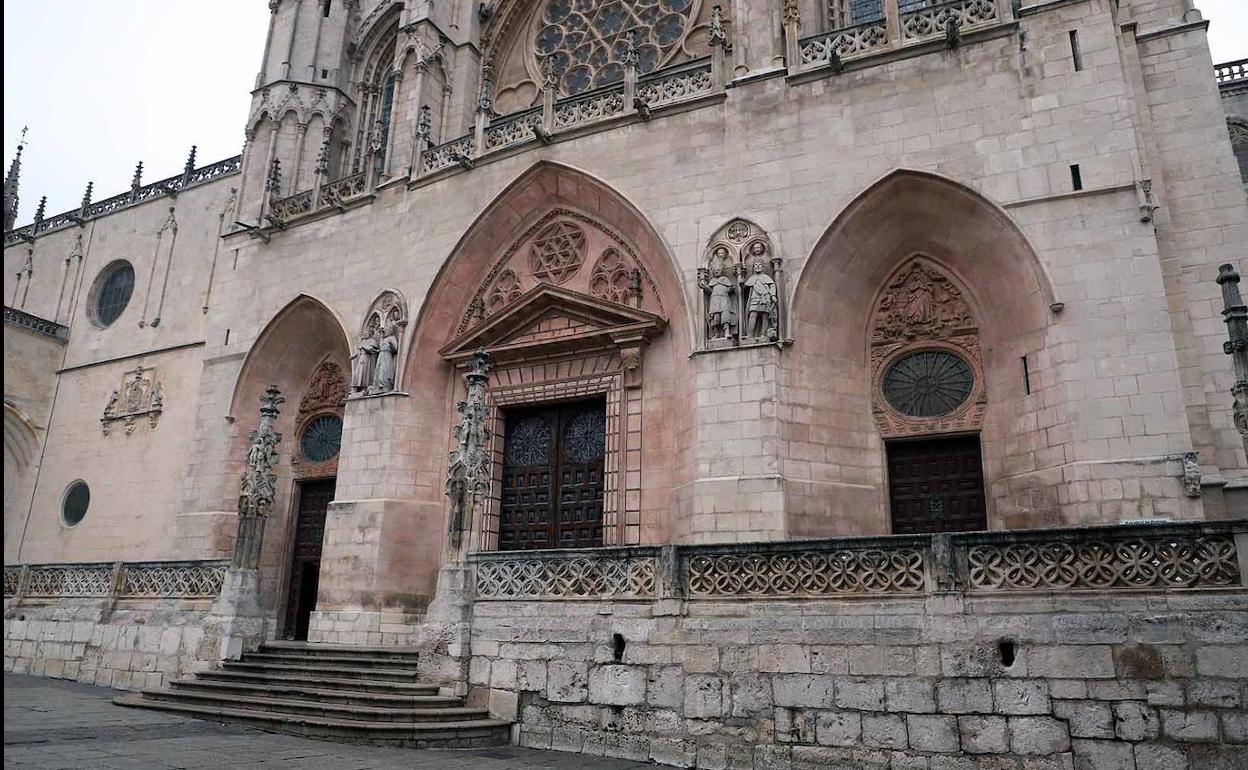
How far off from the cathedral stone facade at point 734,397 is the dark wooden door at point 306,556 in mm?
73

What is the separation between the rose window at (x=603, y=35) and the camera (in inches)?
660

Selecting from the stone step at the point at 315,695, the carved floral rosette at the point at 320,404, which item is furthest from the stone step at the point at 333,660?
the carved floral rosette at the point at 320,404

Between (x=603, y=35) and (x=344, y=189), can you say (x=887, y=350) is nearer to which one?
(x=603, y=35)

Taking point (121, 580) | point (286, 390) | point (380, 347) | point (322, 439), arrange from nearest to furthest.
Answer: point (121, 580) → point (380, 347) → point (322, 439) → point (286, 390)

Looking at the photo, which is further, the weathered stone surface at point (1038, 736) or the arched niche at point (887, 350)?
the arched niche at point (887, 350)

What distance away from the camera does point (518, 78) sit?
18.3m

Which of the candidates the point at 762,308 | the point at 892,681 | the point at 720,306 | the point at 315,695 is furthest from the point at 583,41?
the point at 892,681

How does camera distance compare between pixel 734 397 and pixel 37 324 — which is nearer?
pixel 734 397

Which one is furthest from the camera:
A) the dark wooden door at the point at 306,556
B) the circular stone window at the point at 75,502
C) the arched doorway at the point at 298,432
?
the circular stone window at the point at 75,502

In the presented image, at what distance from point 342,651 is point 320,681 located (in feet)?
3.14

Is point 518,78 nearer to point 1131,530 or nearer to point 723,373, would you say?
point 723,373

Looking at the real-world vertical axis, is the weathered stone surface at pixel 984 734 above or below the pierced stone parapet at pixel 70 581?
below

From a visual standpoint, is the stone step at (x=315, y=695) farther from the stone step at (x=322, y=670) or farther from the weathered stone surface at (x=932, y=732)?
the weathered stone surface at (x=932, y=732)

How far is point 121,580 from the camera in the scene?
14.0m
